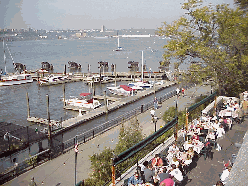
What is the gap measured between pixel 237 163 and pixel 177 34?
13.6m

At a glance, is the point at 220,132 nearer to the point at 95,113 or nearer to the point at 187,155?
the point at 187,155

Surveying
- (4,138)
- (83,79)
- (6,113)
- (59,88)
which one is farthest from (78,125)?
(83,79)

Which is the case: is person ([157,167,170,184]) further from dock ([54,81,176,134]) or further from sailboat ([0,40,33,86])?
sailboat ([0,40,33,86])

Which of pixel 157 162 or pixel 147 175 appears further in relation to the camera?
pixel 157 162

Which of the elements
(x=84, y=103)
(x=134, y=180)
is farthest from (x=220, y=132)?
(x=84, y=103)

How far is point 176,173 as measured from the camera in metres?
6.28

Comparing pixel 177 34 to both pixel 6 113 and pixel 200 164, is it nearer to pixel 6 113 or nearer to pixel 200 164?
pixel 200 164

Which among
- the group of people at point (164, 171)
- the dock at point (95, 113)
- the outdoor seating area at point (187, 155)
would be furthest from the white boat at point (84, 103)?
the group of people at point (164, 171)

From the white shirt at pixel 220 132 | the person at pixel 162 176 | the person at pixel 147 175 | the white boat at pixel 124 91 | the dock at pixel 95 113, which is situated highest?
the white shirt at pixel 220 132

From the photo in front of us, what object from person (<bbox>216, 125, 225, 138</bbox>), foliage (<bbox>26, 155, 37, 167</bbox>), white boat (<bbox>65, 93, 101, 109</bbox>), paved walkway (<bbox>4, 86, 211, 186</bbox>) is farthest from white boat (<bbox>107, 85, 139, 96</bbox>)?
person (<bbox>216, 125, 225, 138</bbox>)

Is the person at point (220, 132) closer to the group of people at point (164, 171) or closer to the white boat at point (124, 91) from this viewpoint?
the group of people at point (164, 171)

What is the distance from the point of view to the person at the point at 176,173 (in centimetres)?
622

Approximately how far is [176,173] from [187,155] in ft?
3.08

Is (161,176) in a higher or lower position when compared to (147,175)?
higher
